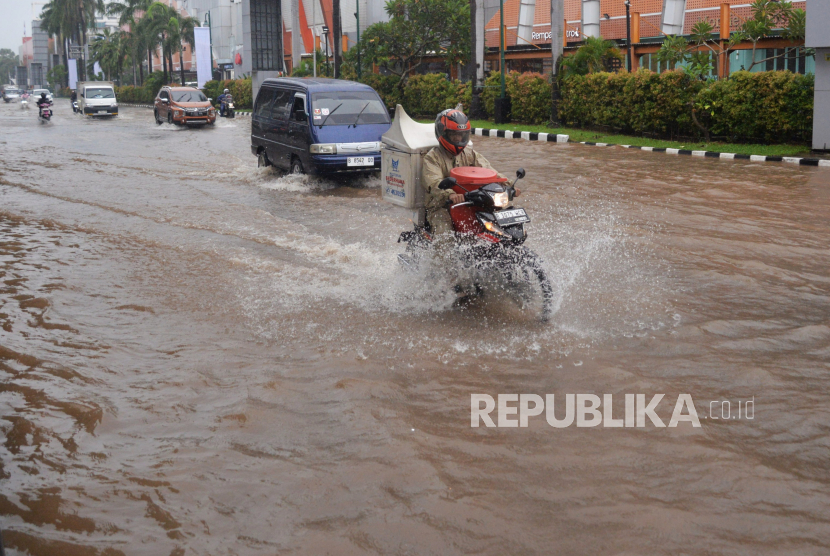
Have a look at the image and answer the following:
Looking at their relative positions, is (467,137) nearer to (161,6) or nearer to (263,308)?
(263,308)

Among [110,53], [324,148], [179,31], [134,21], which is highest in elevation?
[134,21]

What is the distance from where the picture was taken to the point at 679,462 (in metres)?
4.06

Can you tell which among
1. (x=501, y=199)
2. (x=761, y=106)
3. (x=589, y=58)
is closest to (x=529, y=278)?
(x=501, y=199)

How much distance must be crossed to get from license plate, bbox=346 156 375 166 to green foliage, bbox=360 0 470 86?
22004mm

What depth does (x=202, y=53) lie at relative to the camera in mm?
47969

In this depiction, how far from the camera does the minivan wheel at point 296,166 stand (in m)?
14.3

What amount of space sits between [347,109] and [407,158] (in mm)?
7363

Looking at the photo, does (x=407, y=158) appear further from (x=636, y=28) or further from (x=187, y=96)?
(x=187, y=96)

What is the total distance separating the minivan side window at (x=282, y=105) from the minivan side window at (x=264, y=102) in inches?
9.5

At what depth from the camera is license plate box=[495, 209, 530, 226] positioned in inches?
238

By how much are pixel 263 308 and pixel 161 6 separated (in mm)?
65390

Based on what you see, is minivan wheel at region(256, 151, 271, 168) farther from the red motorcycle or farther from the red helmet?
the red motorcycle

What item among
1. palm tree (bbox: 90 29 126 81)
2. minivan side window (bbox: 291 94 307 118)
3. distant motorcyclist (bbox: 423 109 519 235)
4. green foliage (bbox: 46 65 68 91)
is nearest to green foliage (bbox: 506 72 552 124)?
minivan side window (bbox: 291 94 307 118)

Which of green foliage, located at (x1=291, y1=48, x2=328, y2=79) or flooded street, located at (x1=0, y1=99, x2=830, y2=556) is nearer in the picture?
flooded street, located at (x1=0, y1=99, x2=830, y2=556)
